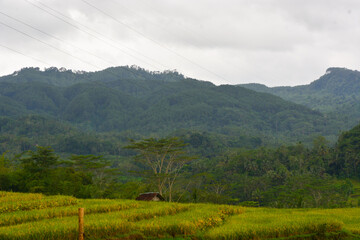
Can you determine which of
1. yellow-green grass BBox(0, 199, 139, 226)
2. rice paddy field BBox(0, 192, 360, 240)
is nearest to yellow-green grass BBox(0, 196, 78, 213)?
yellow-green grass BBox(0, 199, 139, 226)

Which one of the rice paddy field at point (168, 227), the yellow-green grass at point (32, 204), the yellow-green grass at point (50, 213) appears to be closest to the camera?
the rice paddy field at point (168, 227)

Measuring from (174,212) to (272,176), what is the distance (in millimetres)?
72739

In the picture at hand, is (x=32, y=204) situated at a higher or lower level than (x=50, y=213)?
lower

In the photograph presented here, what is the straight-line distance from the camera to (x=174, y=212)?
1817 centimetres

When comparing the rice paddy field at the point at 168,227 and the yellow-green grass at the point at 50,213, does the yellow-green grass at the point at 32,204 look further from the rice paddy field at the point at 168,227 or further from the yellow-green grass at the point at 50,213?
the rice paddy field at the point at 168,227

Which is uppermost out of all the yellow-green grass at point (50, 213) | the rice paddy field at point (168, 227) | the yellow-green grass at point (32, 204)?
the rice paddy field at point (168, 227)

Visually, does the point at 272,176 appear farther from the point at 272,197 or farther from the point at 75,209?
the point at 75,209

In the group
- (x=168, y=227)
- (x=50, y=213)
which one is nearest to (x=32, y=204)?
(x=50, y=213)

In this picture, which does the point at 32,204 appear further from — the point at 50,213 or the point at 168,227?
the point at 168,227

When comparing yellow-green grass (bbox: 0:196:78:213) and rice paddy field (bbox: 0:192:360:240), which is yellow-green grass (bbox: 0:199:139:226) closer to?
rice paddy field (bbox: 0:192:360:240)

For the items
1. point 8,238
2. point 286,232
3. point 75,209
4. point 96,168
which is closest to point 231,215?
point 286,232

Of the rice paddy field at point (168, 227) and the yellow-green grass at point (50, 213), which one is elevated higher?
the rice paddy field at point (168, 227)

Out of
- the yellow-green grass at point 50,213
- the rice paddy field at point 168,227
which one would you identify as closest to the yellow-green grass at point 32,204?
the yellow-green grass at point 50,213

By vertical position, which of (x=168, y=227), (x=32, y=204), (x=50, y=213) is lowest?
(x=32, y=204)
